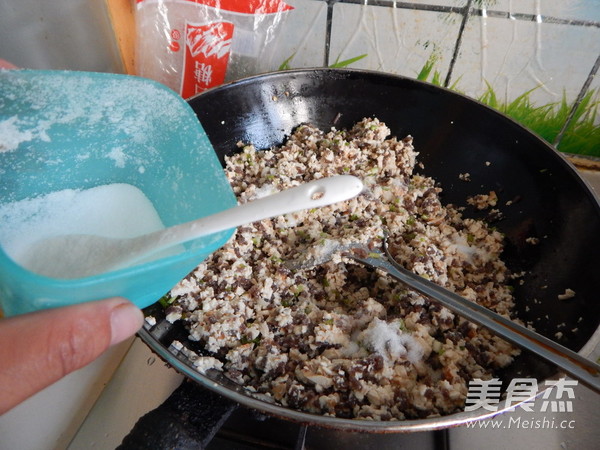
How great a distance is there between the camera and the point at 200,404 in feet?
1.87

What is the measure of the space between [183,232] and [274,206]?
11 cm

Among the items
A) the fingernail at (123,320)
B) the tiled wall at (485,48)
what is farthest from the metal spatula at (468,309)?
the tiled wall at (485,48)

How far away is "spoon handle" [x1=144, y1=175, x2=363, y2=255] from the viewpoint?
1.57 ft

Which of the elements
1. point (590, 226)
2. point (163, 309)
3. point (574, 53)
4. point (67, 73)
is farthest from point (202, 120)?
point (574, 53)

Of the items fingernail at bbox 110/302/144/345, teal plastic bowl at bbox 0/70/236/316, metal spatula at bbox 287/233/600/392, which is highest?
teal plastic bowl at bbox 0/70/236/316

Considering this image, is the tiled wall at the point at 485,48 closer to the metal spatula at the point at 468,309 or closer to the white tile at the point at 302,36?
the white tile at the point at 302,36

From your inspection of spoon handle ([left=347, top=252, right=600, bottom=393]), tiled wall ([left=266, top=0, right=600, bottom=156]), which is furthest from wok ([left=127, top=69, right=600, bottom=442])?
tiled wall ([left=266, top=0, right=600, bottom=156])

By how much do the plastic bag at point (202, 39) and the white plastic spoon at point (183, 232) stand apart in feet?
2.13

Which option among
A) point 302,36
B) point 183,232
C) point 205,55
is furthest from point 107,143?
point 302,36

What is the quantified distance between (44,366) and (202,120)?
549mm

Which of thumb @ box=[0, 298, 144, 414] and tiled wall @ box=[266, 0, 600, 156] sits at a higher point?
tiled wall @ box=[266, 0, 600, 156]

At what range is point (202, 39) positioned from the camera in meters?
1.02

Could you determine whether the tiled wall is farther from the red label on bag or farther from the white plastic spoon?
the white plastic spoon

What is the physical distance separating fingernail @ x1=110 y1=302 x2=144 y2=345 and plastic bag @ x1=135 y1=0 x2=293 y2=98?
756 millimetres
